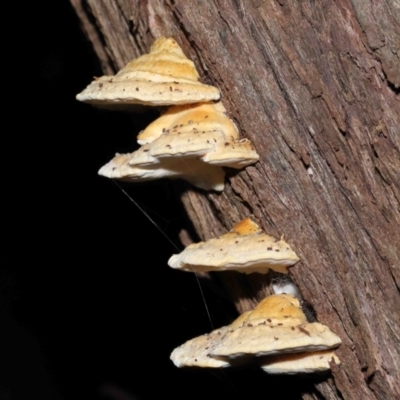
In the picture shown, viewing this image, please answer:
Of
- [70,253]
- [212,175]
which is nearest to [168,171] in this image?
[212,175]

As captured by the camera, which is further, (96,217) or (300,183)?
(96,217)

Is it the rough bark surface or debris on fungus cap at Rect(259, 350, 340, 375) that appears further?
the rough bark surface

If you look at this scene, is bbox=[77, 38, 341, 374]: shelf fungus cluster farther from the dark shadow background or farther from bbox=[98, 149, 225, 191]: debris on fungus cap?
the dark shadow background

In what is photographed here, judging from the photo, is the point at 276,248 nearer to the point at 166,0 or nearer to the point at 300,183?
the point at 300,183

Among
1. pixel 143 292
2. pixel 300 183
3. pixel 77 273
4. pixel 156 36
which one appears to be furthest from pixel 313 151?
pixel 77 273

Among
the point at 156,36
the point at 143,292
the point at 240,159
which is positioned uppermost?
the point at 156,36

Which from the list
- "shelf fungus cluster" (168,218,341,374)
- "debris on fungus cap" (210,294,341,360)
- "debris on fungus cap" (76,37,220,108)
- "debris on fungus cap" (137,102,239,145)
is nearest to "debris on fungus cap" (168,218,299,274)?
"shelf fungus cluster" (168,218,341,374)
